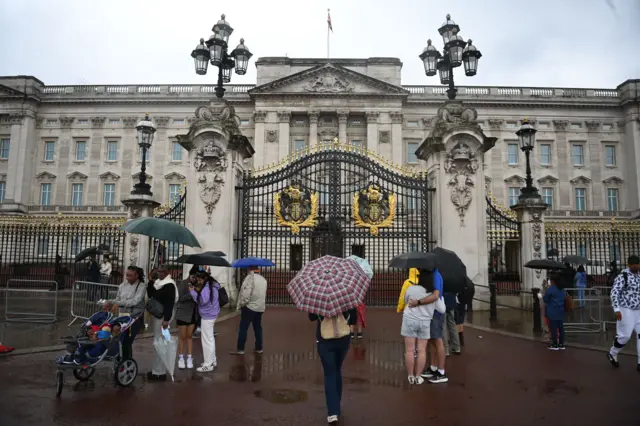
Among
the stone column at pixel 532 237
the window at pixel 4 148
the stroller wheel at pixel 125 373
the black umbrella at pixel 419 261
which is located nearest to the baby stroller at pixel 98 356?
the stroller wheel at pixel 125 373

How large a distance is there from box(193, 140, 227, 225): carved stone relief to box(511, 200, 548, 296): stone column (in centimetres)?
974

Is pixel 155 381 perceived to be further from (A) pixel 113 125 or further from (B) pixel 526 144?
(A) pixel 113 125

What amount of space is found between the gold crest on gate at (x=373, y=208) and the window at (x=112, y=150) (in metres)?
43.9

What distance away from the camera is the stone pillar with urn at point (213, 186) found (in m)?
14.0

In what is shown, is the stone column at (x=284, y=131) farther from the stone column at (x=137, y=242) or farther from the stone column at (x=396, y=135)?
the stone column at (x=137, y=242)

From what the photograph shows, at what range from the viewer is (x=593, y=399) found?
5957 mm

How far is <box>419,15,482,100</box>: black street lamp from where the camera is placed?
14117 millimetres

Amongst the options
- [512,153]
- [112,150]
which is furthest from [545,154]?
[112,150]

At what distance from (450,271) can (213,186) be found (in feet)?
28.9

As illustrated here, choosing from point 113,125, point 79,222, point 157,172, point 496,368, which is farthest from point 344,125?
point 496,368

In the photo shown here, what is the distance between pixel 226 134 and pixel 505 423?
37.5 ft

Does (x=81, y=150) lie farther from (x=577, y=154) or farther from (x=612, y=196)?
(x=612, y=196)

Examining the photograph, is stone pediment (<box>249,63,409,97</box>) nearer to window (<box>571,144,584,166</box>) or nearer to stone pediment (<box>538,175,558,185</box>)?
stone pediment (<box>538,175,558,185</box>)

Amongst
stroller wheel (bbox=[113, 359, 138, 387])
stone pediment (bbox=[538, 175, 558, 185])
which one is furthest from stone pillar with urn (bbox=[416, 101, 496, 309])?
stone pediment (bbox=[538, 175, 558, 185])
